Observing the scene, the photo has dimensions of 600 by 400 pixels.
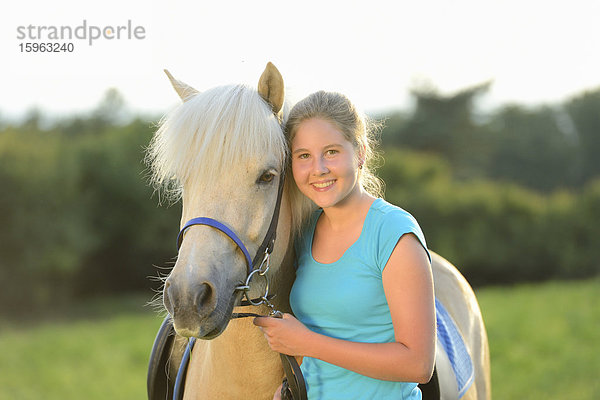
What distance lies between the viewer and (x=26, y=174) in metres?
11.2

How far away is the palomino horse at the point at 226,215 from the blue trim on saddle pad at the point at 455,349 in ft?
3.44

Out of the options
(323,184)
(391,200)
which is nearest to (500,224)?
(391,200)

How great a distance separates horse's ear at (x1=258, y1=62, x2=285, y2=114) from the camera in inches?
76.7

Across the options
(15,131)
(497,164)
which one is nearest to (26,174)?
(15,131)

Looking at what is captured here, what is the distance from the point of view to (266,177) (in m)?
1.84

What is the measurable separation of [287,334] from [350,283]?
0.81 feet

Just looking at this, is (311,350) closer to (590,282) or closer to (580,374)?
(580,374)

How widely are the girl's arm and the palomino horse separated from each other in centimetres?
40

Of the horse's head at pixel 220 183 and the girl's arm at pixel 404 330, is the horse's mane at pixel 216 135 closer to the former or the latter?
the horse's head at pixel 220 183

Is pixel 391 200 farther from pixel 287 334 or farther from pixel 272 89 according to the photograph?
pixel 287 334

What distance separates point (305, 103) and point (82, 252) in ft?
38.4

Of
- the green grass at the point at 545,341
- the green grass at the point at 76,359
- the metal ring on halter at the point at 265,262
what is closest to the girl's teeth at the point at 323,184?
the metal ring on halter at the point at 265,262

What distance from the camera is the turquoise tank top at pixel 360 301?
168 centimetres

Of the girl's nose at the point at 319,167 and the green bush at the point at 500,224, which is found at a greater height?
the girl's nose at the point at 319,167
